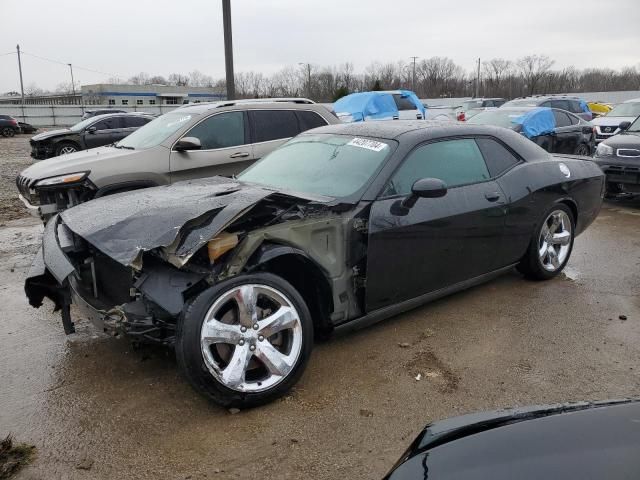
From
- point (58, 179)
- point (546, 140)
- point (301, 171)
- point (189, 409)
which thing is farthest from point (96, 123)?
point (189, 409)

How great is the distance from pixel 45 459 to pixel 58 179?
14.0 feet

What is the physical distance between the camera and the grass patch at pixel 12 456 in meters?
2.61

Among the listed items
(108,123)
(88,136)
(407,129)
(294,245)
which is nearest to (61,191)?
(294,245)

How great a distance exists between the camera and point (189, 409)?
123 inches

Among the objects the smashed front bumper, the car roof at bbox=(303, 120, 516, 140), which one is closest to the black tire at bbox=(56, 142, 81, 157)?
the car roof at bbox=(303, 120, 516, 140)

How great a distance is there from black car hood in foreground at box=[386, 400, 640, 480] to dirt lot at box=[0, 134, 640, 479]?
0.81 meters

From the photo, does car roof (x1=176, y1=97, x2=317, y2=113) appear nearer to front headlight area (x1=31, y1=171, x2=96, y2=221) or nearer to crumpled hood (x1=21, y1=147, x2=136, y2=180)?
crumpled hood (x1=21, y1=147, x2=136, y2=180)

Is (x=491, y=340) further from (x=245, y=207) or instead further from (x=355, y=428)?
(x=245, y=207)

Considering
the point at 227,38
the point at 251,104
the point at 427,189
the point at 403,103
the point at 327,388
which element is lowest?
the point at 327,388

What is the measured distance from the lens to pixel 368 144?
414 cm

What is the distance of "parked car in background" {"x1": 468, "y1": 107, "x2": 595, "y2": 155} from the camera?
37.4ft

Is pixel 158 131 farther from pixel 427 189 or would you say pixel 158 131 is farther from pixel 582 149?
pixel 582 149

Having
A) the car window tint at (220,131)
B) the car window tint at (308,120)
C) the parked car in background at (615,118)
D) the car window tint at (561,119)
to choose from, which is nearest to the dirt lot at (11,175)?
the car window tint at (220,131)

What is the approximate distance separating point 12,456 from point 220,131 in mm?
5139
